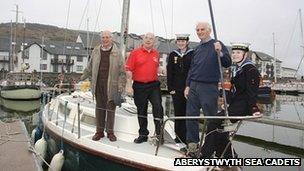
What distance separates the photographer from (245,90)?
5270mm

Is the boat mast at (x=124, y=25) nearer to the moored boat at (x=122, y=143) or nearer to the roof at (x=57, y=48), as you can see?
the moored boat at (x=122, y=143)

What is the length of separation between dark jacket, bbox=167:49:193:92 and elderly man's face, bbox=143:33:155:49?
1.42 ft

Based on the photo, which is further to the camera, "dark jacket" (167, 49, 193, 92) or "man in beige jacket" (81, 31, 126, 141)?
"man in beige jacket" (81, 31, 126, 141)

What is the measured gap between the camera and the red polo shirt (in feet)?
21.9

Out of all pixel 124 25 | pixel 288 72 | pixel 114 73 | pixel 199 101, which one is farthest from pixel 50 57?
pixel 288 72

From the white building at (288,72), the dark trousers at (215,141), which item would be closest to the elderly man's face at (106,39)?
the dark trousers at (215,141)

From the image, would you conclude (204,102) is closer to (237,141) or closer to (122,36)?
(122,36)

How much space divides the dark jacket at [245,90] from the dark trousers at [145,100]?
5.49 ft

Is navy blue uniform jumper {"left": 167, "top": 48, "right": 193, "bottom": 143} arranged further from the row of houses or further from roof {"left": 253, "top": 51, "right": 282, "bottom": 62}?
roof {"left": 253, "top": 51, "right": 282, "bottom": 62}

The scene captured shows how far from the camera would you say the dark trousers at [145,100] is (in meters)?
6.73

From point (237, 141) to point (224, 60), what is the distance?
35.9 feet

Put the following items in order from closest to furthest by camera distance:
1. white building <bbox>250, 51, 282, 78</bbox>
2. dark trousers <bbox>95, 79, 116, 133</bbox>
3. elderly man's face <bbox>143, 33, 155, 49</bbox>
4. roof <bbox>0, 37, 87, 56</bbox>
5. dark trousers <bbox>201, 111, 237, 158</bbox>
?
dark trousers <bbox>201, 111, 237, 158</bbox> → elderly man's face <bbox>143, 33, 155, 49</bbox> → dark trousers <bbox>95, 79, 116, 133</bbox> → roof <bbox>0, 37, 87, 56</bbox> → white building <bbox>250, 51, 282, 78</bbox>

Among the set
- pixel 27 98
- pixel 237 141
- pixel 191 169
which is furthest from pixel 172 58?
pixel 27 98

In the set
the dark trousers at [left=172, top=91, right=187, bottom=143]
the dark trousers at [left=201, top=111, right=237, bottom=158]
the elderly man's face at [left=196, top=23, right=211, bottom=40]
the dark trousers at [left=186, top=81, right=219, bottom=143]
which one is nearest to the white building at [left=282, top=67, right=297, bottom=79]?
the dark trousers at [left=172, top=91, right=187, bottom=143]
